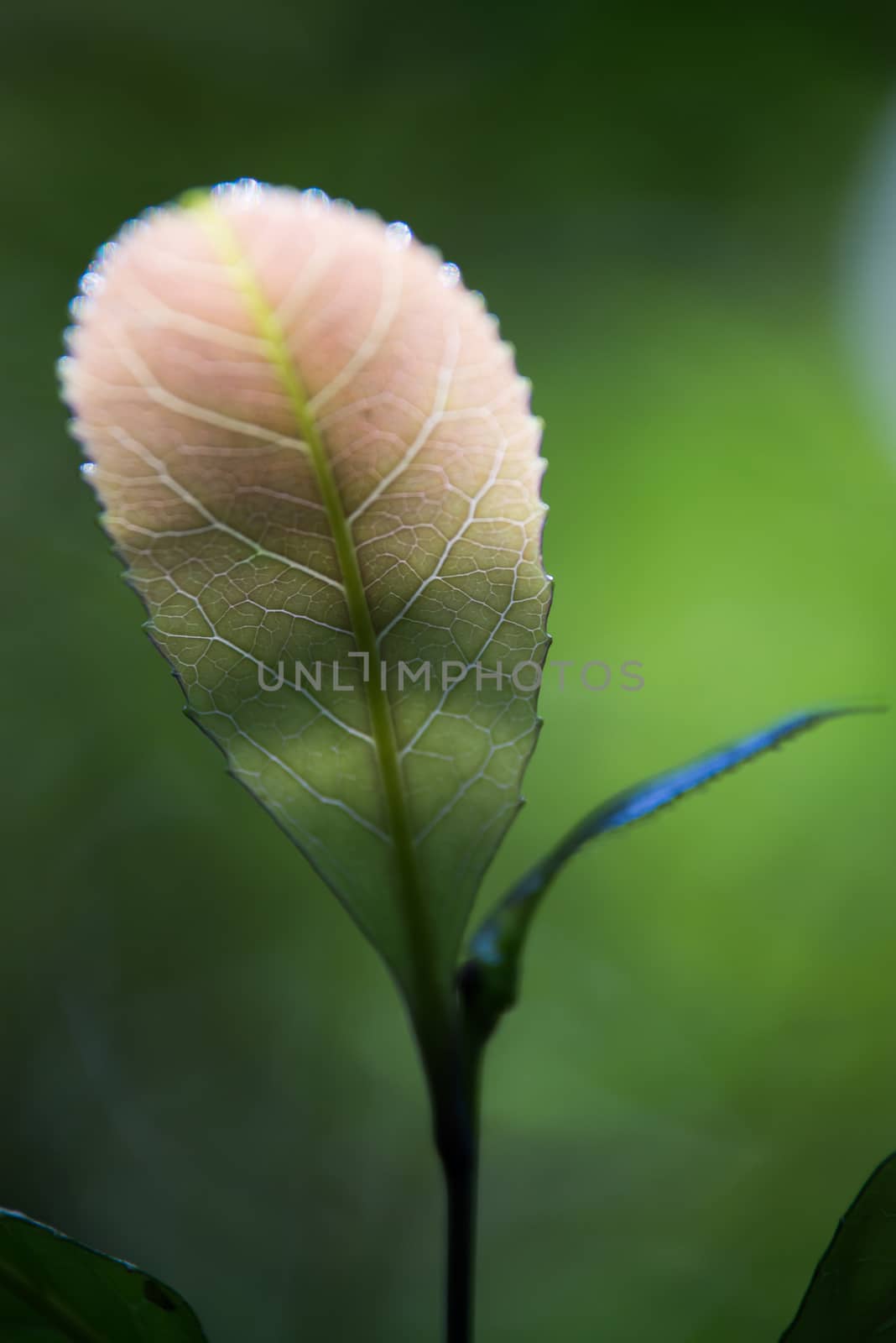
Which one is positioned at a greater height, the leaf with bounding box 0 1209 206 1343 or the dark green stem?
the dark green stem

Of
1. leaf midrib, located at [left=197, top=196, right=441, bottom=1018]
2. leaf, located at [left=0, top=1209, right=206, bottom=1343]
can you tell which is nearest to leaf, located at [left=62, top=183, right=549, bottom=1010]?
leaf midrib, located at [left=197, top=196, right=441, bottom=1018]

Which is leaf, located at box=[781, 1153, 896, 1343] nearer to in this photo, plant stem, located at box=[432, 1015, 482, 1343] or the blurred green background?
plant stem, located at box=[432, 1015, 482, 1343]

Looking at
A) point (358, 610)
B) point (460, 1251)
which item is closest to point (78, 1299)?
point (460, 1251)

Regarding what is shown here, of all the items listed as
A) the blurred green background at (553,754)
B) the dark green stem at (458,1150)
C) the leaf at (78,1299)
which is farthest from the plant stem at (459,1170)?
the blurred green background at (553,754)

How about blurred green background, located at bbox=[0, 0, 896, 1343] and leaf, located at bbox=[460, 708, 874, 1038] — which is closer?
leaf, located at bbox=[460, 708, 874, 1038]

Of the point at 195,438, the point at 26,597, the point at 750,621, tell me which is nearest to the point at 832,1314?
the point at 195,438

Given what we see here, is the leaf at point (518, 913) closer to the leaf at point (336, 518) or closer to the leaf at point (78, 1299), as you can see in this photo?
the leaf at point (336, 518)
